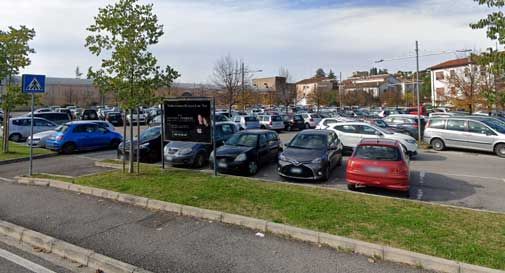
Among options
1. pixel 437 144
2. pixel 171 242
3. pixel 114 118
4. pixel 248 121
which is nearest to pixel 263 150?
pixel 171 242

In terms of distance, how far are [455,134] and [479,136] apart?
3.24ft

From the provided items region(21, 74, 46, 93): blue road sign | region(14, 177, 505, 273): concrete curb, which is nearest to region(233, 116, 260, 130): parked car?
region(21, 74, 46, 93): blue road sign

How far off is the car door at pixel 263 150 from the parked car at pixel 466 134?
9.89 m

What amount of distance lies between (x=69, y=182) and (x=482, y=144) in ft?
55.1

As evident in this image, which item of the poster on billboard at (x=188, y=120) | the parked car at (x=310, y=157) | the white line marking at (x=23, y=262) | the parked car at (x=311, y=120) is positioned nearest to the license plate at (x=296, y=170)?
the parked car at (x=310, y=157)

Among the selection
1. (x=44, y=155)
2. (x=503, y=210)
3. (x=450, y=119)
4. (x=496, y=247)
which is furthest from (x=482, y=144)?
(x=44, y=155)

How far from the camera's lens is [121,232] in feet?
17.7

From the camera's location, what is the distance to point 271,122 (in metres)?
27.0

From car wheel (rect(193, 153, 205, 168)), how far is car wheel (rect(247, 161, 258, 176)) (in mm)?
2197

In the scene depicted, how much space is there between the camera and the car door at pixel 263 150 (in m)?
11.1

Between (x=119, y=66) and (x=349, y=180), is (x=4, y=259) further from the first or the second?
(x=349, y=180)

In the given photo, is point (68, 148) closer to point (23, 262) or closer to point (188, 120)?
point (188, 120)

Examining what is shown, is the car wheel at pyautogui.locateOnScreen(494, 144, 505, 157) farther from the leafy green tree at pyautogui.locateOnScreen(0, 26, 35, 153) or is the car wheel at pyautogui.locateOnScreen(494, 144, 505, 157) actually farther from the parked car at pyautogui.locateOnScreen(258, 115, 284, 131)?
the leafy green tree at pyautogui.locateOnScreen(0, 26, 35, 153)

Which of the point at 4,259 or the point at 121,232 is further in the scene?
the point at 121,232
